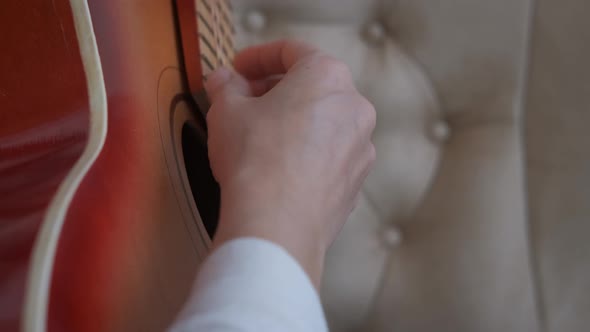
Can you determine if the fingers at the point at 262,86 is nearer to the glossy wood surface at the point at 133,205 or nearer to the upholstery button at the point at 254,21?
the glossy wood surface at the point at 133,205

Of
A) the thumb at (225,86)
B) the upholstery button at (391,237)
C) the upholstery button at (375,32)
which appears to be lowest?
the upholstery button at (391,237)

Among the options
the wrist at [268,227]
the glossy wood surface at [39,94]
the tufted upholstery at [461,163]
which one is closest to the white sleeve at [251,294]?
the wrist at [268,227]

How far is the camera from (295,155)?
0.33 m

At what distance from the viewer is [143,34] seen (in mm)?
403

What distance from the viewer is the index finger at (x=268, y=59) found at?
0.45 meters

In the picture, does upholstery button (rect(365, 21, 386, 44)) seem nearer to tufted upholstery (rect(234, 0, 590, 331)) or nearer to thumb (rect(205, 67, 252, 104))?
tufted upholstery (rect(234, 0, 590, 331))

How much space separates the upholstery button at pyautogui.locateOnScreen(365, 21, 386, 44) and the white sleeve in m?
0.46

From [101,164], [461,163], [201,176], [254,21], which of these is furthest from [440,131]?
[101,164]

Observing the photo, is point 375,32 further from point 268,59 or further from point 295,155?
point 295,155

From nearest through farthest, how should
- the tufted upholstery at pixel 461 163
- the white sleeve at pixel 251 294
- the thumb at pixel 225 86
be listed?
the white sleeve at pixel 251 294
the thumb at pixel 225 86
the tufted upholstery at pixel 461 163

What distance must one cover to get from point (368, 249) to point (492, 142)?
186mm

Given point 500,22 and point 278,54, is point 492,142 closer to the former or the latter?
point 500,22

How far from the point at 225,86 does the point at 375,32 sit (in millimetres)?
345

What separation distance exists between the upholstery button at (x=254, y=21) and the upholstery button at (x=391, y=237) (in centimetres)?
28
